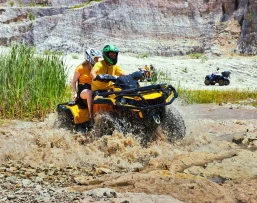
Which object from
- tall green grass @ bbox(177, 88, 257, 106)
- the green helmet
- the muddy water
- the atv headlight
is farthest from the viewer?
tall green grass @ bbox(177, 88, 257, 106)

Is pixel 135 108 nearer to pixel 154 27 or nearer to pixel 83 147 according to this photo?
pixel 83 147

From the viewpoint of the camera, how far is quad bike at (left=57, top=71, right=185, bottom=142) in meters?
6.29

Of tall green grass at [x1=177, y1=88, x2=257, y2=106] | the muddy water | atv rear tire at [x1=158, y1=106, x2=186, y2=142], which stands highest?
atv rear tire at [x1=158, y1=106, x2=186, y2=142]

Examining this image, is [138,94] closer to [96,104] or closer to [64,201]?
[96,104]

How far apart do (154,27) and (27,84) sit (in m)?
35.9

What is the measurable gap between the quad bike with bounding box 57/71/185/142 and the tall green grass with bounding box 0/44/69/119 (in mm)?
3082

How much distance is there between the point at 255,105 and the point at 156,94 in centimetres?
818

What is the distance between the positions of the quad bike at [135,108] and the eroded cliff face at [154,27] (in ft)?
108

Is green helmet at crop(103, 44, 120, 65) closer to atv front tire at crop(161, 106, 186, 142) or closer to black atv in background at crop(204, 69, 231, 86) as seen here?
atv front tire at crop(161, 106, 186, 142)

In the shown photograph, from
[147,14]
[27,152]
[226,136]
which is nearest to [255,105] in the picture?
[226,136]

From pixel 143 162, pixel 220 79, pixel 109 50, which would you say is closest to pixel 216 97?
pixel 220 79

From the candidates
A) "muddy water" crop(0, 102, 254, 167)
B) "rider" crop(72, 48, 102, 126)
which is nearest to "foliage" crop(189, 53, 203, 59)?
"muddy water" crop(0, 102, 254, 167)

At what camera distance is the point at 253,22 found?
39.2 m

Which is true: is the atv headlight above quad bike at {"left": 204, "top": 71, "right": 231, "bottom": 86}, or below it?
above
